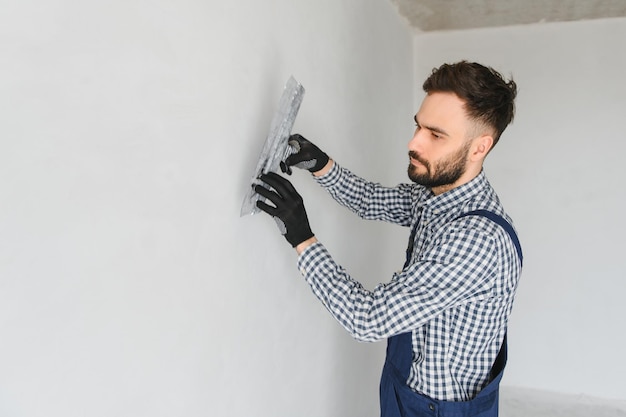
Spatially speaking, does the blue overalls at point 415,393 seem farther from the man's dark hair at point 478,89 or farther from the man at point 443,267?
the man's dark hair at point 478,89

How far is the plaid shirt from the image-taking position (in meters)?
1.19

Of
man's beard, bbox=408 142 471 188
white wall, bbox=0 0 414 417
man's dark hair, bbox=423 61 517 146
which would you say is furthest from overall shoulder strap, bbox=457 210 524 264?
white wall, bbox=0 0 414 417

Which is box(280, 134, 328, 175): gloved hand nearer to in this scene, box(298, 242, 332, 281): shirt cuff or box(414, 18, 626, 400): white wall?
box(298, 242, 332, 281): shirt cuff

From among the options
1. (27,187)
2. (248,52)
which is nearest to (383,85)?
(248,52)

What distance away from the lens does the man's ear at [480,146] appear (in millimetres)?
1380

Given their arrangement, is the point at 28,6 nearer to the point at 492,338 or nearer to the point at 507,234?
the point at 507,234

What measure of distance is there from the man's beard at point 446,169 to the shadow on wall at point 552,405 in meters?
2.12

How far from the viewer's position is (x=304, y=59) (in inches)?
63.6

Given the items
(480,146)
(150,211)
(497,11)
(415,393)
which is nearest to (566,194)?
(497,11)

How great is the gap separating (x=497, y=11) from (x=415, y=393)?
234 cm

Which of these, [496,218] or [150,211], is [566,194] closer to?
[496,218]

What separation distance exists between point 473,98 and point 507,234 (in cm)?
34

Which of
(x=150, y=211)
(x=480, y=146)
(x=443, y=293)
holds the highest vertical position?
(x=480, y=146)

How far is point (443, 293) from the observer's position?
1.19 metres
